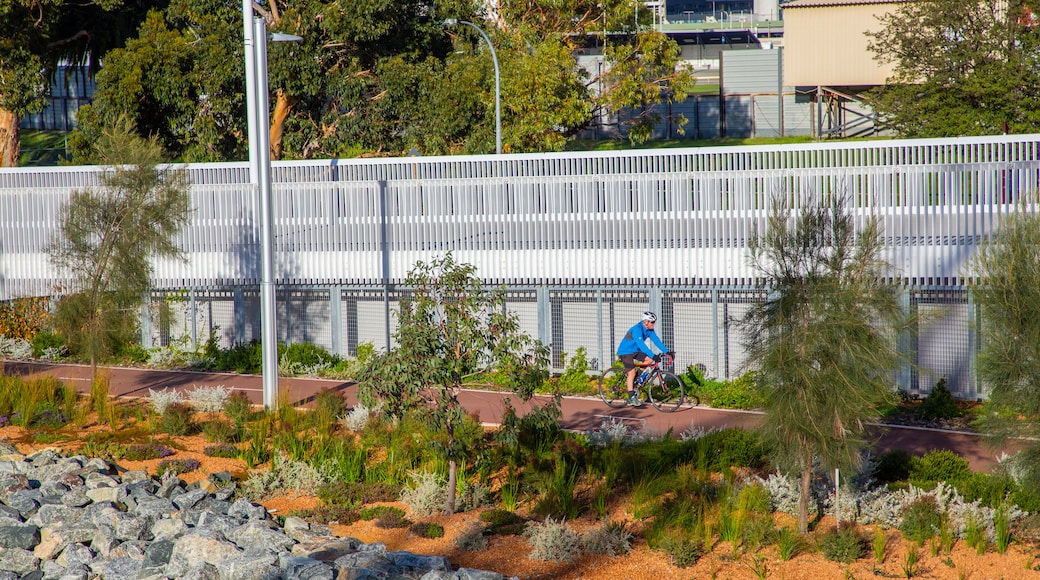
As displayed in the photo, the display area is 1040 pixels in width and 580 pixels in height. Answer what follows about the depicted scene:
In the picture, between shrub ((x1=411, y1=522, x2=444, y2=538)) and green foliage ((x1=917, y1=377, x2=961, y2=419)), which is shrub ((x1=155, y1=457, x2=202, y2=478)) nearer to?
shrub ((x1=411, y1=522, x2=444, y2=538))

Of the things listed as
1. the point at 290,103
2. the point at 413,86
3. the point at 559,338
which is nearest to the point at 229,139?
the point at 290,103

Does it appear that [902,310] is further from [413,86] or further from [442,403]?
[413,86]

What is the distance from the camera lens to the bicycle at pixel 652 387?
652 inches

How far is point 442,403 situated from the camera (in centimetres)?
1133

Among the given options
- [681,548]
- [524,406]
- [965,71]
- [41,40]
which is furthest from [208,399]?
[965,71]

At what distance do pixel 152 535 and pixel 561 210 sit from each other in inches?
381

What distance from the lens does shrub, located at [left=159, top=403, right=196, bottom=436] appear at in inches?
580

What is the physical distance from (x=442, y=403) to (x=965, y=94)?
22.9 metres

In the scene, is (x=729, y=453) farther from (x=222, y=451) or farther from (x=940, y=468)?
(x=222, y=451)

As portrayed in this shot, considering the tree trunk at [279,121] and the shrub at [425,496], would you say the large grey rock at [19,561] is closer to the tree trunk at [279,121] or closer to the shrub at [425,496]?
the shrub at [425,496]

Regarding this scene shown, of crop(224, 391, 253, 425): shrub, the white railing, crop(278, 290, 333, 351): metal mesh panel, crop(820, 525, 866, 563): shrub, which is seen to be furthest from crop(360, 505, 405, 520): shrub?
crop(278, 290, 333, 351): metal mesh panel

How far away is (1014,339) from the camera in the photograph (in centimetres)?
971

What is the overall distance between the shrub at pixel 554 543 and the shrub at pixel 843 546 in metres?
2.37

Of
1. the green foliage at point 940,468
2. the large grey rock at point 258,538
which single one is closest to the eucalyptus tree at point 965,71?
the green foliage at point 940,468
